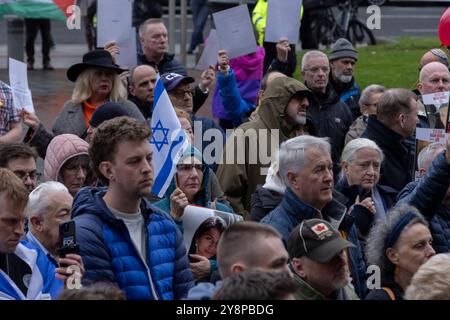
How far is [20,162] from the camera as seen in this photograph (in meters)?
6.75

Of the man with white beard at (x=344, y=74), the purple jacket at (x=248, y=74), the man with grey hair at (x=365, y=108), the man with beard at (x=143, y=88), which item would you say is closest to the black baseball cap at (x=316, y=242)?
the man with beard at (x=143, y=88)

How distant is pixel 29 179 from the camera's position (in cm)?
675

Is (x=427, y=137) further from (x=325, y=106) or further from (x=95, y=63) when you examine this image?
(x=95, y=63)

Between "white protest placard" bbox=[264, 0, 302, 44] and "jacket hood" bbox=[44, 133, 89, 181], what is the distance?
3.06 meters

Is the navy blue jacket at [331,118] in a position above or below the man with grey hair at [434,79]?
below

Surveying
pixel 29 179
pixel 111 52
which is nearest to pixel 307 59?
pixel 111 52

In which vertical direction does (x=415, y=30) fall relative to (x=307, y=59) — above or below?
below

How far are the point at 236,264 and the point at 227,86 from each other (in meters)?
5.07

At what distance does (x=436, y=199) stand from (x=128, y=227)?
6.56 feet

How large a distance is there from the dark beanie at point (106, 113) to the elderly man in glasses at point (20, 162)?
0.85m

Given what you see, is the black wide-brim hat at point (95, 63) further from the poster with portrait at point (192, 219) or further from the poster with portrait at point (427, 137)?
the poster with portrait at point (427, 137)

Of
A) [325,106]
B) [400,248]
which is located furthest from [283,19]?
[400,248]

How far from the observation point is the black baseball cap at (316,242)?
18.1 feet
